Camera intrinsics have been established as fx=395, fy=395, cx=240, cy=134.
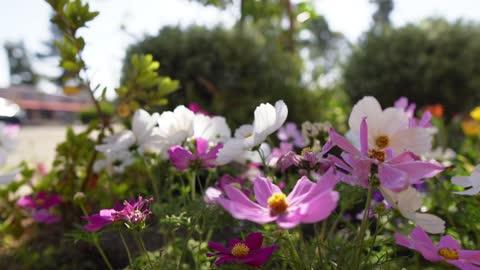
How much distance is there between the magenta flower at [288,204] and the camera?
42 centimetres

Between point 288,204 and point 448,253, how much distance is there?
0.26 meters

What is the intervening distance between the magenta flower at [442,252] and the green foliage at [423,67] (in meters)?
4.08

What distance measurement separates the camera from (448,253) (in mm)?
566

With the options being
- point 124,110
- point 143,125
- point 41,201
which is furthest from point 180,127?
point 41,201

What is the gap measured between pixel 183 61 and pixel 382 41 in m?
3.32

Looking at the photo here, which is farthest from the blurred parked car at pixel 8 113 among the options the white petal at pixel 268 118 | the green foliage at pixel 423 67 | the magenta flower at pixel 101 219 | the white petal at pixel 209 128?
the white petal at pixel 268 118

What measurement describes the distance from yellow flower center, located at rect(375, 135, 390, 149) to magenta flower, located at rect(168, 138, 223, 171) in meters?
0.28

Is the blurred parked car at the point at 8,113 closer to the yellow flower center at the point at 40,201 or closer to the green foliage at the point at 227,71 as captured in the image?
the green foliage at the point at 227,71

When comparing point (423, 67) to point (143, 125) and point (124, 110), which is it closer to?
point (124, 110)

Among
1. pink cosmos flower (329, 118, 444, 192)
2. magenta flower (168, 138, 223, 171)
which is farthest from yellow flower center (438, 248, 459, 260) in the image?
magenta flower (168, 138, 223, 171)

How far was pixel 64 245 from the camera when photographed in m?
1.45

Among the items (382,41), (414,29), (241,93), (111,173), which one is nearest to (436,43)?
(414,29)

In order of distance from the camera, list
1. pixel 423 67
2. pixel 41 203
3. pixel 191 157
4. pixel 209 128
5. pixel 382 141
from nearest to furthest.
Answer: pixel 382 141 → pixel 191 157 → pixel 209 128 → pixel 41 203 → pixel 423 67

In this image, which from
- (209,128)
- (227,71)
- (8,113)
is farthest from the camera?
(8,113)
